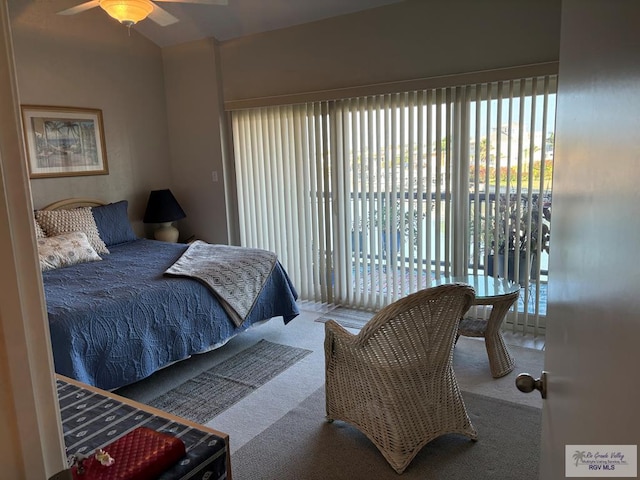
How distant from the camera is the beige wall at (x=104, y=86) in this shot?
13.6 ft

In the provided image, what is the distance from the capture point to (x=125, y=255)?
400 cm

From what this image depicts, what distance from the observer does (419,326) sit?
6.76 ft

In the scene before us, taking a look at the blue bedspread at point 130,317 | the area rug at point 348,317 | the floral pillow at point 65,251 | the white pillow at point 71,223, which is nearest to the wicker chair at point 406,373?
the blue bedspread at point 130,317

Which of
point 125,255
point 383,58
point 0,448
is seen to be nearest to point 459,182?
point 383,58

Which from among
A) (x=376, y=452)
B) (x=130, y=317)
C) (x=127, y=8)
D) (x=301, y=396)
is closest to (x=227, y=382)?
(x=301, y=396)

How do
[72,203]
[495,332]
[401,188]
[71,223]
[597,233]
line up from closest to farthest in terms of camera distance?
[597,233]
[495,332]
[401,188]
[71,223]
[72,203]

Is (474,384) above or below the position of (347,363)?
below

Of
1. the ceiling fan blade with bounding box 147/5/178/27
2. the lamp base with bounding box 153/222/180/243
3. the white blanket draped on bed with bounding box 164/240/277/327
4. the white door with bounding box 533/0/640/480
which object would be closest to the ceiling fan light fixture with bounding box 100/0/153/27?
the ceiling fan blade with bounding box 147/5/178/27

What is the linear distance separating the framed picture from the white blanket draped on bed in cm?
158

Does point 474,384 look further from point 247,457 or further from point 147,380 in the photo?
point 147,380

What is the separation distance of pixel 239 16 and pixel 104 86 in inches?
58.6

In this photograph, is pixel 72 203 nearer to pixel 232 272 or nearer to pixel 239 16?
pixel 232 272

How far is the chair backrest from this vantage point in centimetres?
201

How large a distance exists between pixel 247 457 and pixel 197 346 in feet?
3.28
